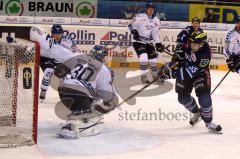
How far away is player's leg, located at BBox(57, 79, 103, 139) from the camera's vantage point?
224 inches

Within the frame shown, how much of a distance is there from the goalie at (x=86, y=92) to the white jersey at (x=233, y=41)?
3106 millimetres

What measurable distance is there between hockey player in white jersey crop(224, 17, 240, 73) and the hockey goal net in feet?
12.4

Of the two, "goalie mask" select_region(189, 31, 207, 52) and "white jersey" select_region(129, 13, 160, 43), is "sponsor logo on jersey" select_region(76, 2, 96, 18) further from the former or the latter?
"goalie mask" select_region(189, 31, 207, 52)

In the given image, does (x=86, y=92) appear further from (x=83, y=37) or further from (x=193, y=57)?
(x=83, y=37)

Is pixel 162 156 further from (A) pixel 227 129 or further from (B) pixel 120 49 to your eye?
(B) pixel 120 49

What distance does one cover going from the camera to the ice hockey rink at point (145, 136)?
16.9ft

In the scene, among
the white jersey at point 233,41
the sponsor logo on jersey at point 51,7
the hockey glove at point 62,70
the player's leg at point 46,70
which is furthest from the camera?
the sponsor logo on jersey at point 51,7

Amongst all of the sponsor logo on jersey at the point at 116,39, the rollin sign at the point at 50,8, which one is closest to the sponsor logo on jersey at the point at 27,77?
the sponsor logo on jersey at the point at 116,39

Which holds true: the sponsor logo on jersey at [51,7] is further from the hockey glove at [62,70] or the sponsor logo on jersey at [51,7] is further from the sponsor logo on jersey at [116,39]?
the hockey glove at [62,70]

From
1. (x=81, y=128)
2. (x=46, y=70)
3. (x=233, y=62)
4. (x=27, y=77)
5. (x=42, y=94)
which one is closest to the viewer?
(x=27, y=77)

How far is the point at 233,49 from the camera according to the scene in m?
8.84

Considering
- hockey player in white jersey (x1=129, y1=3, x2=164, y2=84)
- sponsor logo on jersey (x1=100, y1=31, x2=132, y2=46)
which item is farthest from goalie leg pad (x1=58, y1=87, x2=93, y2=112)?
sponsor logo on jersey (x1=100, y1=31, x2=132, y2=46)

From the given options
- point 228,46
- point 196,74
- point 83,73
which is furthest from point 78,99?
point 228,46

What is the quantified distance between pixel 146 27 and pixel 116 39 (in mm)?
1757
